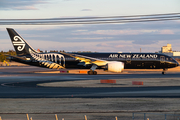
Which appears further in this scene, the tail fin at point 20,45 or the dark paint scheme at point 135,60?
the dark paint scheme at point 135,60

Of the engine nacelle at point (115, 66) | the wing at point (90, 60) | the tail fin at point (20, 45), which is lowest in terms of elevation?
the engine nacelle at point (115, 66)

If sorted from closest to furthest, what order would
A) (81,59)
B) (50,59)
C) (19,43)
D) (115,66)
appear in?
(115,66) < (50,59) < (81,59) < (19,43)

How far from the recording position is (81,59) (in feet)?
183

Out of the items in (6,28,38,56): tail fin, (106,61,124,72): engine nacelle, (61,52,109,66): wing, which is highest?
(6,28,38,56): tail fin

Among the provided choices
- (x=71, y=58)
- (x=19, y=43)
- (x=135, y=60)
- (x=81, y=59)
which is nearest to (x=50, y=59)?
(x=71, y=58)

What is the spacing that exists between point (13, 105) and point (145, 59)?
41.1m

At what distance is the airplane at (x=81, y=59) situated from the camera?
55469 mm

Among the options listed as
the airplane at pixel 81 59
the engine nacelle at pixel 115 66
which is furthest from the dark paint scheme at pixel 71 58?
the engine nacelle at pixel 115 66

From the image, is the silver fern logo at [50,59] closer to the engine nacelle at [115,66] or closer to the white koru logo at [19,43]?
the white koru logo at [19,43]

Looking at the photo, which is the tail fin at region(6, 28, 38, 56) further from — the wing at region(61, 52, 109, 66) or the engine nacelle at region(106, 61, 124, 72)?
the engine nacelle at region(106, 61, 124, 72)

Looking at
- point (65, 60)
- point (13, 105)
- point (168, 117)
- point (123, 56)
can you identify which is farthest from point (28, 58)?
point (168, 117)

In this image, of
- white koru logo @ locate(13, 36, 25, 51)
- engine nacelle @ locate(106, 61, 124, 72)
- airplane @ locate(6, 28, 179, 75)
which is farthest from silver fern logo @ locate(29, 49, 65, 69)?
engine nacelle @ locate(106, 61, 124, 72)

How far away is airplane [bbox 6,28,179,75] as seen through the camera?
55469 mm

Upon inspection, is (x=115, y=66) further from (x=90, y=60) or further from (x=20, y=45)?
(x=20, y=45)
